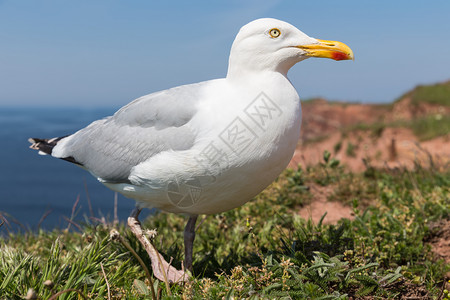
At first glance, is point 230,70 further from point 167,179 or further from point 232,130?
point 167,179

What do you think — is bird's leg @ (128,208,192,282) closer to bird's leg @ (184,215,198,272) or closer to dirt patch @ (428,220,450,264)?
bird's leg @ (184,215,198,272)

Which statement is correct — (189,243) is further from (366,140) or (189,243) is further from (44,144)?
(366,140)

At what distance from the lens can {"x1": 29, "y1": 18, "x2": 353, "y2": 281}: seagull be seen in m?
3.17

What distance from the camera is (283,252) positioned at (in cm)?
381

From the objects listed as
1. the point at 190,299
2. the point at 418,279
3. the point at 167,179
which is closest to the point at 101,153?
the point at 167,179

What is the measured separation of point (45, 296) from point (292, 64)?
7.91ft

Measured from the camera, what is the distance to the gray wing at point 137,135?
11.3 feet

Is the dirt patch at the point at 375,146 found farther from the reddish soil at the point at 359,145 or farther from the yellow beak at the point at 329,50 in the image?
the yellow beak at the point at 329,50

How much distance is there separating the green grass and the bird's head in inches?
48.9

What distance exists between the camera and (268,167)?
3.27m

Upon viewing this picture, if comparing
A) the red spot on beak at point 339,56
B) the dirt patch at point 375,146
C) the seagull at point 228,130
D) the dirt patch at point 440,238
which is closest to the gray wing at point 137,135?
the seagull at point 228,130

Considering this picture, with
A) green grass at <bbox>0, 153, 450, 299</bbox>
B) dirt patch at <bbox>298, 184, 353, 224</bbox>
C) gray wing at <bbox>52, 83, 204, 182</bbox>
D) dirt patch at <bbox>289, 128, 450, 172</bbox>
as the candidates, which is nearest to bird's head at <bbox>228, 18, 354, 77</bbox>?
gray wing at <bbox>52, 83, 204, 182</bbox>

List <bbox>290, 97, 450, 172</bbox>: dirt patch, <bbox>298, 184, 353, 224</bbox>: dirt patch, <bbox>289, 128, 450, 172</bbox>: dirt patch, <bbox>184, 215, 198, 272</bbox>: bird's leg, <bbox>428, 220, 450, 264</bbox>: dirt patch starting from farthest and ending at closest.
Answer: <bbox>289, 128, 450, 172</bbox>: dirt patch, <bbox>290, 97, 450, 172</bbox>: dirt patch, <bbox>298, 184, 353, 224</bbox>: dirt patch, <bbox>428, 220, 450, 264</bbox>: dirt patch, <bbox>184, 215, 198, 272</bbox>: bird's leg

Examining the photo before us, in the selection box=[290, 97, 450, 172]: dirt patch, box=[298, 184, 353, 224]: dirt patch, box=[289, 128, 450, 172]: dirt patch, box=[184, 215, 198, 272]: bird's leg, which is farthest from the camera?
box=[289, 128, 450, 172]: dirt patch
